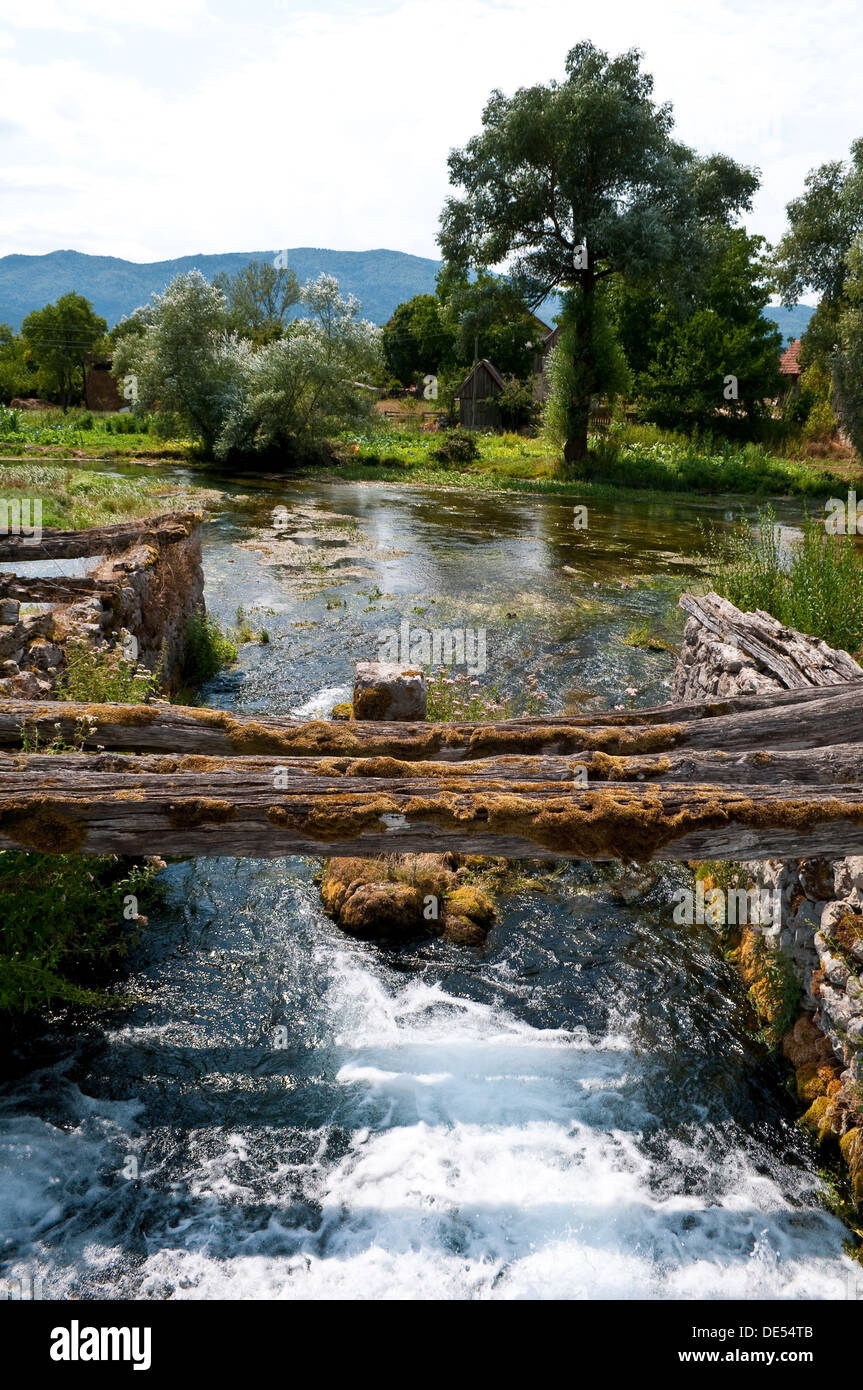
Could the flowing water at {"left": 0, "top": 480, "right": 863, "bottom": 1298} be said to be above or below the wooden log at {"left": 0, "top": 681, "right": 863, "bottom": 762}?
below

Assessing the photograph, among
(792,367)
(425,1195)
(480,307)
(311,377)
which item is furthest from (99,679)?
(792,367)

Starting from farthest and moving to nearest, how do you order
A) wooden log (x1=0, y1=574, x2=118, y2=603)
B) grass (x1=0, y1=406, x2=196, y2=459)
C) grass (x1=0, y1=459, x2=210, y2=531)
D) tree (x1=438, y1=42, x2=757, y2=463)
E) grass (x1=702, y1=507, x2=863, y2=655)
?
1. grass (x1=0, y1=406, x2=196, y2=459)
2. tree (x1=438, y1=42, x2=757, y2=463)
3. grass (x1=0, y1=459, x2=210, y2=531)
4. grass (x1=702, y1=507, x2=863, y2=655)
5. wooden log (x1=0, y1=574, x2=118, y2=603)

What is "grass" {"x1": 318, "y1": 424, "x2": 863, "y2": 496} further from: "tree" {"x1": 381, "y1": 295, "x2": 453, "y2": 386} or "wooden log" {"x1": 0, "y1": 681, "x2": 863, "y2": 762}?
"wooden log" {"x1": 0, "y1": 681, "x2": 863, "y2": 762}

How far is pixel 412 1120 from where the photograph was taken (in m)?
4.64

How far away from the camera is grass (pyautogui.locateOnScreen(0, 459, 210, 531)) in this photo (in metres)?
14.9

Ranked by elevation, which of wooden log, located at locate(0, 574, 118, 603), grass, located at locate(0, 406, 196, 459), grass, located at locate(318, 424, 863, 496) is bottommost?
wooden log, located at locate(0, 574, 118, 603)

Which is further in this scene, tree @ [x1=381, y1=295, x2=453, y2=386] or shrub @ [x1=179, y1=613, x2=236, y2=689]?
tree @ [x1=381, y1=295, x2=453, y2=386]

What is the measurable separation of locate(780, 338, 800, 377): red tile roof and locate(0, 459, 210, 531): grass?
36432 mm

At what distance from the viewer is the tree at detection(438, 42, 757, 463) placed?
27.2m

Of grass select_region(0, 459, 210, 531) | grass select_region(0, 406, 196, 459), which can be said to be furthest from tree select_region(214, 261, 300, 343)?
grass select_region(0, 459, 210, 531)

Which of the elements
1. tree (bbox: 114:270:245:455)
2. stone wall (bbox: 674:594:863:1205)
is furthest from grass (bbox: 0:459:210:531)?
stone wall (bbox: 674:594:863:1205)

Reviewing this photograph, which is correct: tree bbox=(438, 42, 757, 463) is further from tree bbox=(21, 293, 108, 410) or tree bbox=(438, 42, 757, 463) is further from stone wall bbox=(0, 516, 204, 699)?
tree bbox=(21, 293, 108, 410)

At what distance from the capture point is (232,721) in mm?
5121

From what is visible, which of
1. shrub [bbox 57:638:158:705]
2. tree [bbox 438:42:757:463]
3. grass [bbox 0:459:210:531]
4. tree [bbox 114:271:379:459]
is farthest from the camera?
tree [bbox 114:271:379:459]
